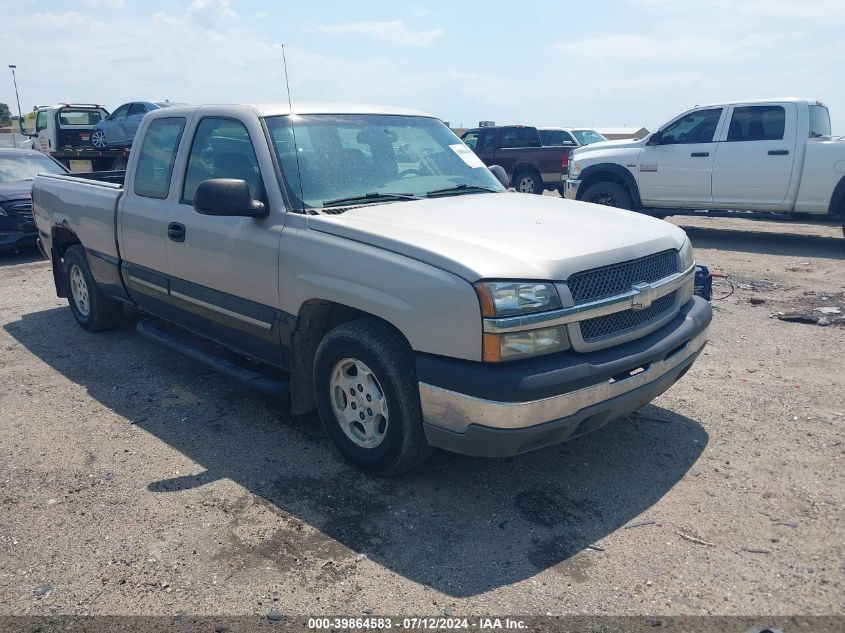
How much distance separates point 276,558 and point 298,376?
1.20 m

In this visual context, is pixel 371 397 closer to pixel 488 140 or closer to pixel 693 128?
pixel 693 128

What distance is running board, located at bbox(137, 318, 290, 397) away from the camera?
4199 mm

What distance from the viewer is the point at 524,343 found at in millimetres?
3045

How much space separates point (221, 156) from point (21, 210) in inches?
277

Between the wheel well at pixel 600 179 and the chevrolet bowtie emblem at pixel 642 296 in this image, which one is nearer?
the chevrolet bowtie emblem at pixel 642 296

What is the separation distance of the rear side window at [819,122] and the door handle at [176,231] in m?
8.96

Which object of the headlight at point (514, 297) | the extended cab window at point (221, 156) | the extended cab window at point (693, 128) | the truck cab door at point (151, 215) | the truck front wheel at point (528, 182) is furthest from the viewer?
the truck front wheel at point (528, 182)

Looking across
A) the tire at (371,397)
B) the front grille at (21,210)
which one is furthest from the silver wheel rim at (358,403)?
the front grille at (21,210)

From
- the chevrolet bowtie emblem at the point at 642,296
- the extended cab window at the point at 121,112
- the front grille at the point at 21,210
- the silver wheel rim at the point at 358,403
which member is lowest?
the silver wheel rim at the point at 358,403

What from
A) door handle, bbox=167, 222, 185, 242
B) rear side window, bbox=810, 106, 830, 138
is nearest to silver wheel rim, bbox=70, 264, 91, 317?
door handle, bbox=167, 222, 185, 242

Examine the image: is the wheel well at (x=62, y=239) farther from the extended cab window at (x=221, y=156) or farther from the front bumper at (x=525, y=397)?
the front bumper at (x=525, y=397)

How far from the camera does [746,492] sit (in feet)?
11.5

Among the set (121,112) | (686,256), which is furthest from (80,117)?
(686,256)

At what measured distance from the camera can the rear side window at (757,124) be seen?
32.8 feet
